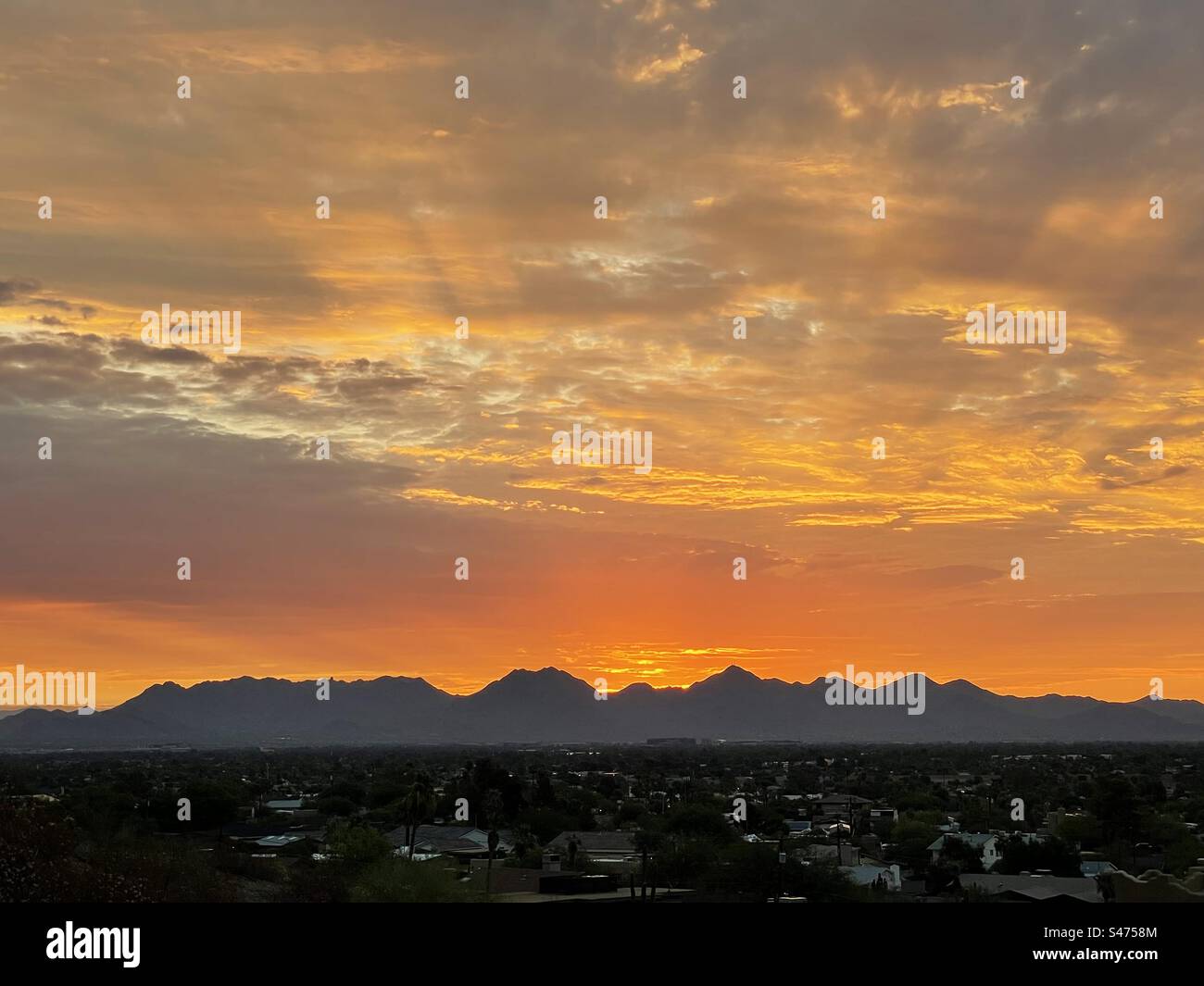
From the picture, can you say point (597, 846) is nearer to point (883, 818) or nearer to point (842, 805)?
point (883, 818)

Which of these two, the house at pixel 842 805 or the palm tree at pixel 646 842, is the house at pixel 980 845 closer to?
the palm tree at pixel 646 842

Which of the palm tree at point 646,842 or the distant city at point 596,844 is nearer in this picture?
the distant city at point 596,844

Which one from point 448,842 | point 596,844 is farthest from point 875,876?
point 448,842

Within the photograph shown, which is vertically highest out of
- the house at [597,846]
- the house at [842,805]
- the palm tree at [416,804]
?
the palm tree at [416,804]

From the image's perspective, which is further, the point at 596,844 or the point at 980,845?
the point at 596,844

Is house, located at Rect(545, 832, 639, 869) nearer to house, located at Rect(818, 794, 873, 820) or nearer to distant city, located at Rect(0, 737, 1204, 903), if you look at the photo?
distant city, located at Rect(0, 737, 1204, 903)

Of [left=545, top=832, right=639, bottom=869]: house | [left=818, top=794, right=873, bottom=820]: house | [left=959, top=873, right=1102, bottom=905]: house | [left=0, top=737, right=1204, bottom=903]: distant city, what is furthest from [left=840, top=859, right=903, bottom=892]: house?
[left=818, top=794, right=873, bottom=820]: house

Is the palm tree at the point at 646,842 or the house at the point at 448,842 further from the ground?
the palm tree at the point at 646,842

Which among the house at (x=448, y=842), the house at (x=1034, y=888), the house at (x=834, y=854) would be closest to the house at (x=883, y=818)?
the house at (x=834, y=854)

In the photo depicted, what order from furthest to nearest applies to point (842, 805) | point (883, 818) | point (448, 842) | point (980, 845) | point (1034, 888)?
1. point (842, 805)
2. point (883, 818)
3. point (448, 842)
4. point (980, 845)
5. point (1034, 888)
